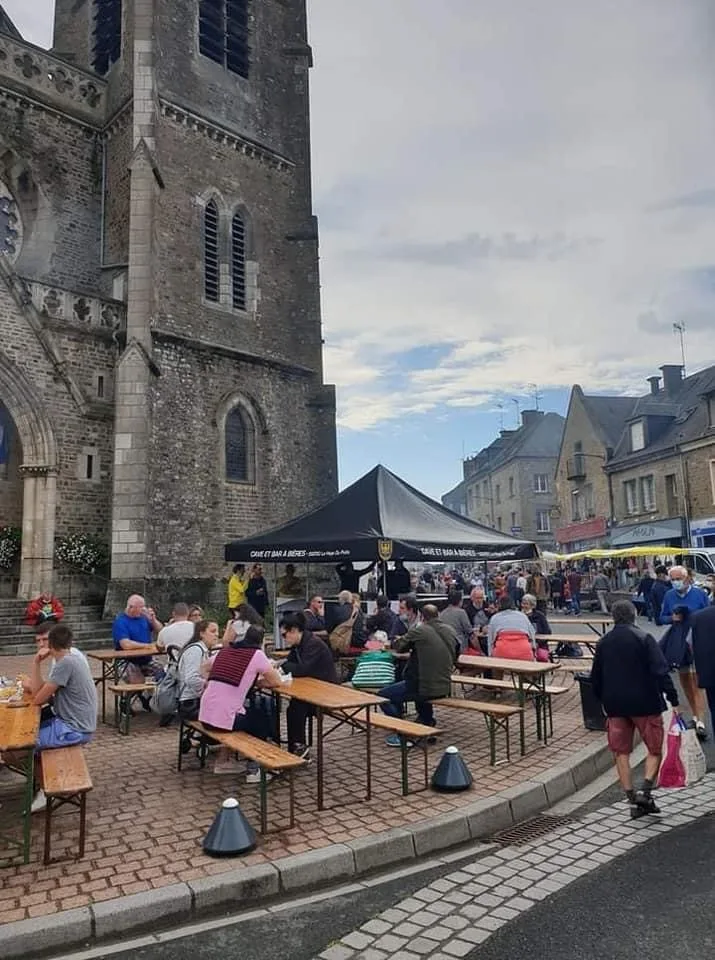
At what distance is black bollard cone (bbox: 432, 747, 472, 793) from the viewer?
5.60 meters

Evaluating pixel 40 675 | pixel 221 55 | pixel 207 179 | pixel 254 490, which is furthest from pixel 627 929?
pixel 221 55

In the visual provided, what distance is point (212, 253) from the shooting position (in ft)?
69.7

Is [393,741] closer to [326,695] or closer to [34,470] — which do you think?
[326,695]

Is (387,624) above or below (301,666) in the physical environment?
above

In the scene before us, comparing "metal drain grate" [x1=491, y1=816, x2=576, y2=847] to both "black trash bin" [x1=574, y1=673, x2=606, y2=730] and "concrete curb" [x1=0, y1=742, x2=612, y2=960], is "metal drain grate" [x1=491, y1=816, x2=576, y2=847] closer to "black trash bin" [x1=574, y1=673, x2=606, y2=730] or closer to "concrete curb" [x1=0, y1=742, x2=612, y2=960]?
"concrete curb" [x1=0, y1=742, x2=612, y2=960]

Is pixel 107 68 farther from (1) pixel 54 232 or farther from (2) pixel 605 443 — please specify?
(2) pixel 605 443

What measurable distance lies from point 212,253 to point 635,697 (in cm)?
1893

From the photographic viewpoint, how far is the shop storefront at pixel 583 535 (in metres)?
37.9

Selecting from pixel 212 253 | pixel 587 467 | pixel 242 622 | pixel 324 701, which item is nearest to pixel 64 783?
pixel 324 701

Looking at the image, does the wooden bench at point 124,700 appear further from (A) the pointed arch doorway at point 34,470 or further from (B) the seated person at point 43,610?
(A) the pointed arch doorway at point 34,470

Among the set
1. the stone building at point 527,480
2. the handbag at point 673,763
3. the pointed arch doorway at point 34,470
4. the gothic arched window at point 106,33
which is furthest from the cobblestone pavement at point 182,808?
the stone building at point 527,480

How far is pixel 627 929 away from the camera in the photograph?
141 inches

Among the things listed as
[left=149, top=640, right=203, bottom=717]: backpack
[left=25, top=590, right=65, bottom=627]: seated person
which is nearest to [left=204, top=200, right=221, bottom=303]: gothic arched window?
[left=25, top=590, right=65, bottom=627]: seated person

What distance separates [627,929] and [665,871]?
33.6 inches
